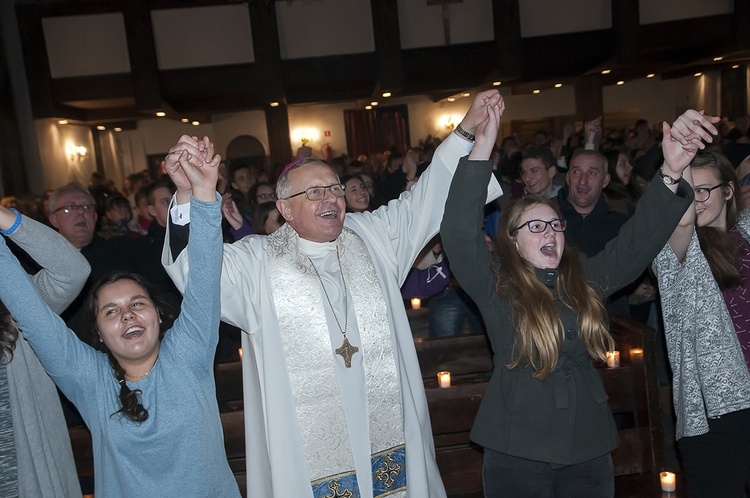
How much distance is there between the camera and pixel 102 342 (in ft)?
7.21

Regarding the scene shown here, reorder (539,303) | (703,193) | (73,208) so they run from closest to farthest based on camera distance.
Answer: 1. (539,303)
2. (703,193)
3. (73,208)

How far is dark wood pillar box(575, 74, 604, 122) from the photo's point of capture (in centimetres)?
1312

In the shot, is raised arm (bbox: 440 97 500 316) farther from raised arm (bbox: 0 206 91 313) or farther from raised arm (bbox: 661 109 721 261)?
raised arm (bbox: 0 206 91 313)

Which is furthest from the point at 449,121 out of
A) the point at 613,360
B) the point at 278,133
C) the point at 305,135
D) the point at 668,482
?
the point at 668,482

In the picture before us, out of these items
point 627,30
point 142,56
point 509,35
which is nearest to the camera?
point 142,56

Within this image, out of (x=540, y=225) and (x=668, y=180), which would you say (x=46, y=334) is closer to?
(x=540, y=225)

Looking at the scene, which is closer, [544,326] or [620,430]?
[544,326]

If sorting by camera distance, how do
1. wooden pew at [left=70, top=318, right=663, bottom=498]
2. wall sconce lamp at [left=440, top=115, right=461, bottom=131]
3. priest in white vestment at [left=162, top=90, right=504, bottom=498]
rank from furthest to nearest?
wall sconce lamp at [left=440, top=115, right=461, bottom=131] → wooden pew at [left=70, top=318, right=663, bottom=498] → priest in white vestment at [left=162, top=90, right=504, bottom=498]

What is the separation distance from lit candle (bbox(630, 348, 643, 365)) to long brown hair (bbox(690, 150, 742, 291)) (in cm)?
76

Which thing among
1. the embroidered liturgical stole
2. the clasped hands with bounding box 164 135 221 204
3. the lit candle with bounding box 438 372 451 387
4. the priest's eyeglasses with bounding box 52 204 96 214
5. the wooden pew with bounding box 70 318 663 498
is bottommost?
the wooden pew with bounding box 70 318 663 498

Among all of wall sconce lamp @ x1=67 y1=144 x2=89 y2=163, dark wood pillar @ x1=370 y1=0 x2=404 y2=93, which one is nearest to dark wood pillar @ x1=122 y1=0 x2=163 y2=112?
wall sconce lamp @ x1=67 y1=144 x2=89 y2=163

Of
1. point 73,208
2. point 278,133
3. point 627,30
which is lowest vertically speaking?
point 73,208

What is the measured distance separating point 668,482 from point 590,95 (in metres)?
11.5

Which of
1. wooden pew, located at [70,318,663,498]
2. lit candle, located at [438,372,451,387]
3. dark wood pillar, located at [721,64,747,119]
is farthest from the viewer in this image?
dark wood pillar, located at [721,64,747,119]
